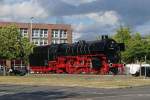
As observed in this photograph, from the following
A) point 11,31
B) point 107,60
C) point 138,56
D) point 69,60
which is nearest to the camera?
point 107,60

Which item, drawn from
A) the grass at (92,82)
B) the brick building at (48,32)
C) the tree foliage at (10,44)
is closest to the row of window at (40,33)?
the brick building at (48,32)

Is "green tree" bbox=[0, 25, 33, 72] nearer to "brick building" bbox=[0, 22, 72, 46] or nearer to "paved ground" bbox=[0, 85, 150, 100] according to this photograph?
"paved ground" bbox=[0, 85, 150, 100]

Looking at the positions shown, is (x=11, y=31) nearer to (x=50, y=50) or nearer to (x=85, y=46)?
(x=50, y=50)

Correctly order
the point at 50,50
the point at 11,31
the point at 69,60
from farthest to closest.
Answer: the point at 11,31, the point at 50,50, the point at 69,60

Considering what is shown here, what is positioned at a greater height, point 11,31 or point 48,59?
point 11,31

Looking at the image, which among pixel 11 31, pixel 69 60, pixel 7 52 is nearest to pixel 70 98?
pixel 69 60

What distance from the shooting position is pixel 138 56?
95.2 meters

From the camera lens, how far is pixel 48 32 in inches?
5541

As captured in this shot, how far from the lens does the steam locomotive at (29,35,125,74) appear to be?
5231 cm

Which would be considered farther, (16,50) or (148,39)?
(148,39)

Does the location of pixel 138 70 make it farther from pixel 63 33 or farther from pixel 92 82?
pixel 63 33

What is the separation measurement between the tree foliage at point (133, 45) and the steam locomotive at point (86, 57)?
2973 cm

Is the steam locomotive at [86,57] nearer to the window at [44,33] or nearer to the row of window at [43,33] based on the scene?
the row of window at [43,33]

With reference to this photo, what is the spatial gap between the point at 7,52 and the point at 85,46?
2166 cm
